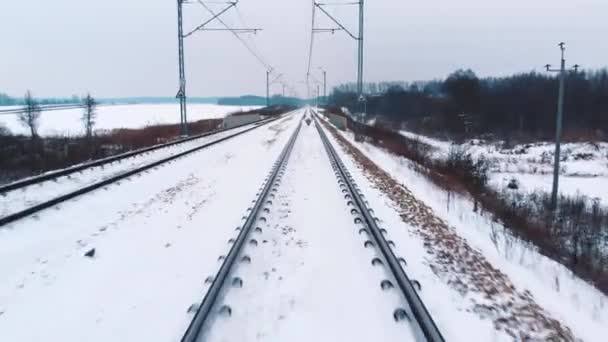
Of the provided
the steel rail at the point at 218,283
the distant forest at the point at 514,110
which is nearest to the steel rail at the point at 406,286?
the steel rail at the point at 218,283

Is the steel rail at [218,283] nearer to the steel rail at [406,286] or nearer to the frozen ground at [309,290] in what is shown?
the frozen ground at [309,290]

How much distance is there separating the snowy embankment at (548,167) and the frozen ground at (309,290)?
527 inches

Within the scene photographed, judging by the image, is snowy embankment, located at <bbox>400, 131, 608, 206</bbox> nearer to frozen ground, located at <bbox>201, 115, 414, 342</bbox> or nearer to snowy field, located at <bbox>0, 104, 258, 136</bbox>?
frozen ground, located at <bbox>201, 115, 414, 342</bbox>

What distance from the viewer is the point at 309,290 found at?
15.2 feet

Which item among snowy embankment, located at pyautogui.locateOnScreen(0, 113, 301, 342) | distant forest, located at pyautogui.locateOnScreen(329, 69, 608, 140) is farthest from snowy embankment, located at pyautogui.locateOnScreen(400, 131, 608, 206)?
snowy embankment, located at pyautogui.locateOnScreen(0, 113, 301, 342)

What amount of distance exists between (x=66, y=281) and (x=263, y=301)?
8.37 ft

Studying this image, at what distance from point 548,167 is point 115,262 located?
31.2 meters

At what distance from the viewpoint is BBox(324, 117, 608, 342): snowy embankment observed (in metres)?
4.11

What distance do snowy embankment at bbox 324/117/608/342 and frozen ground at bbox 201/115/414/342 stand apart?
606 millimetres

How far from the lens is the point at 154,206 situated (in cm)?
862

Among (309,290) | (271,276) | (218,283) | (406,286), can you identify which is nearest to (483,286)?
(406,286)

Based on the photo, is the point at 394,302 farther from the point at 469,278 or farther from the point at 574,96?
the point at 574,96

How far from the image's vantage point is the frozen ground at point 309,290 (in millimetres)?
3789

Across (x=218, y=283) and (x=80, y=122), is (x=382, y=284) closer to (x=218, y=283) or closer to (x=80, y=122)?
(x=218, y=283)
